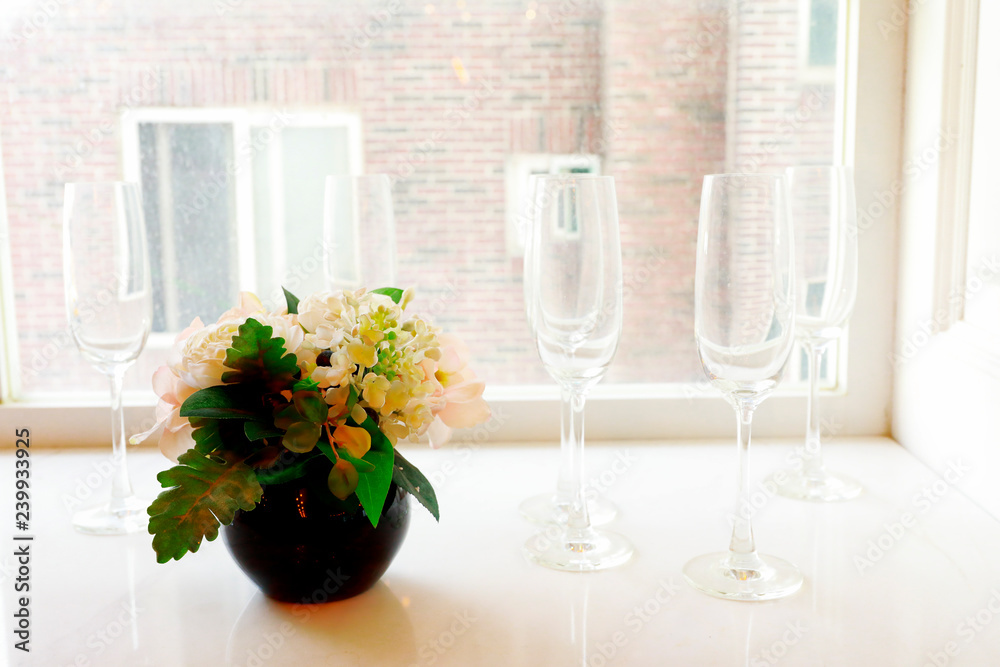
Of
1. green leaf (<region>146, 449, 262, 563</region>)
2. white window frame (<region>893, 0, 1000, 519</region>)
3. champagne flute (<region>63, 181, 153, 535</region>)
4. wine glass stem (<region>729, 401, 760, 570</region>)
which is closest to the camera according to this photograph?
green leaf (<region>146, 449, 262, 563</region>)

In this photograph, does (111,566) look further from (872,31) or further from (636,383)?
(872,31)

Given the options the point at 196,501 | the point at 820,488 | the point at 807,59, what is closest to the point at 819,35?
the point at 807,59

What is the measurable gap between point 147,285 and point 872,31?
3.41ft

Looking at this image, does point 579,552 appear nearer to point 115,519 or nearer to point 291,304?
point 291,304

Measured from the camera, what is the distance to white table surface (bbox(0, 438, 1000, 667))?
71 centimetres

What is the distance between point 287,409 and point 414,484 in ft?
0.47

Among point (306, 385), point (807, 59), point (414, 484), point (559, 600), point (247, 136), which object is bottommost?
point (559, 600)

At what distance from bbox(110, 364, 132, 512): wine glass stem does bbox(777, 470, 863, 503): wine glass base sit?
2.58 ft

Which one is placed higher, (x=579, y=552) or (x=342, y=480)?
(x=342, y=480)

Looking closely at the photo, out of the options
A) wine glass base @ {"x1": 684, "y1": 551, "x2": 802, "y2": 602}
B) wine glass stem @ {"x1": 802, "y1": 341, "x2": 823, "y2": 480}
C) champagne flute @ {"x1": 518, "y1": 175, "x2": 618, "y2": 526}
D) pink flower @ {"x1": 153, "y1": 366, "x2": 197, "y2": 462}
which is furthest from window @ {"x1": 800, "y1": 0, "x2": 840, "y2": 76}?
pink flower @ {"x1": 153, "y1": 366, "x2": 197, "y2": 462}

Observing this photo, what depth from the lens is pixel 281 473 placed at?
2.40 feet

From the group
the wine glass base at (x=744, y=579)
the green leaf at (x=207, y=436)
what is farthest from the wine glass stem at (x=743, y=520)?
the green leaf at (x=207, y=436)

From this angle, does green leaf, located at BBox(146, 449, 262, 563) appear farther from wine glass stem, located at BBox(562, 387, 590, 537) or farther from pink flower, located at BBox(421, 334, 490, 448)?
wine glass stem, located at BBox(562, 387, 590, 537)

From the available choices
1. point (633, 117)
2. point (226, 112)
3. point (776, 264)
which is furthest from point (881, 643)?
point (226, 112)
